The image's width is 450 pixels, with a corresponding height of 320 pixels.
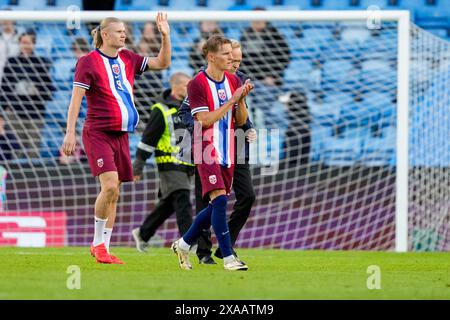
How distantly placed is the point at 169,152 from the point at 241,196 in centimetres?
222

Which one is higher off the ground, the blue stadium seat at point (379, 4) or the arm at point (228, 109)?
the blue stadium seat at point (379, 4)

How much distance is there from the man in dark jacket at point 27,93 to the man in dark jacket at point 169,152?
2.51m

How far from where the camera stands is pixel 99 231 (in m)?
8.38

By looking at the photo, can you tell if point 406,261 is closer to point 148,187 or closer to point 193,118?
point 193,118

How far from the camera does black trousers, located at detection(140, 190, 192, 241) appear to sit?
10.5m

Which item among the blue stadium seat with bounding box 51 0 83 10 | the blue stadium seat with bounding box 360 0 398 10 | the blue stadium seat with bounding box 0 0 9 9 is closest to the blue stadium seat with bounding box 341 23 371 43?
the blue stadium seat with bounding box 360 0 398 10

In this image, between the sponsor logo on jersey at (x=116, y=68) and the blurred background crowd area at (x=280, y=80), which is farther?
the blurred background crowd area at (x=280, y=80)

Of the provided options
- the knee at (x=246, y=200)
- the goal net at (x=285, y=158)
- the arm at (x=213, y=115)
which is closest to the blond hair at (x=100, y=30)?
the arm at (x=213, y=115)

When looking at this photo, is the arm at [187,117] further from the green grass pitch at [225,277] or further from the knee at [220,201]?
the green grass pitch at [225,277]

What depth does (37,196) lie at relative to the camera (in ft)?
40.5

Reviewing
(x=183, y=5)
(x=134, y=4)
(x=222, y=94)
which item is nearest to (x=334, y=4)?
(x=183, y=5)

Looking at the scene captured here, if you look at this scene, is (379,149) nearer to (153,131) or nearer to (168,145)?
(168,145)

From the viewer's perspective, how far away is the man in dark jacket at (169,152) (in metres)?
10.5
